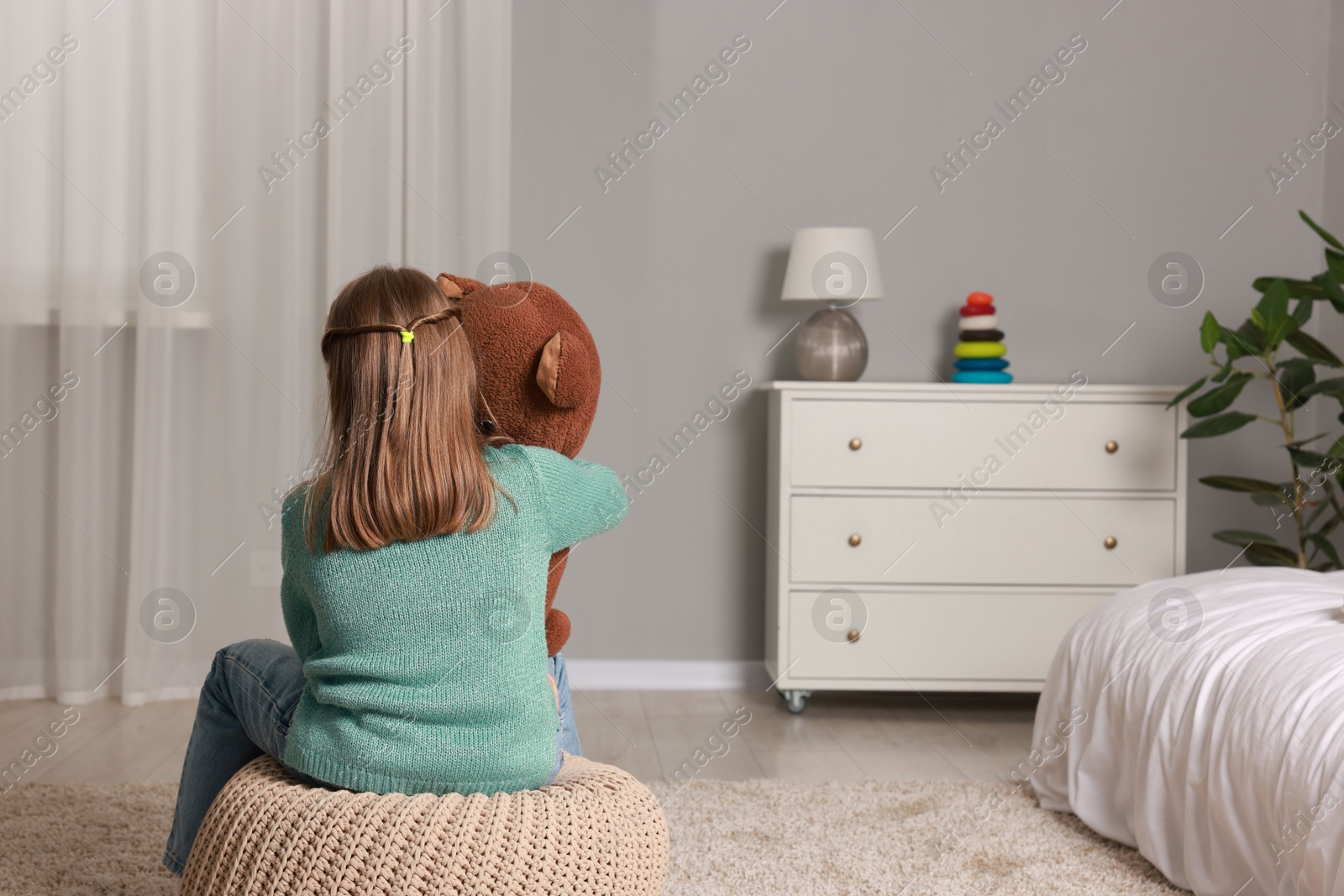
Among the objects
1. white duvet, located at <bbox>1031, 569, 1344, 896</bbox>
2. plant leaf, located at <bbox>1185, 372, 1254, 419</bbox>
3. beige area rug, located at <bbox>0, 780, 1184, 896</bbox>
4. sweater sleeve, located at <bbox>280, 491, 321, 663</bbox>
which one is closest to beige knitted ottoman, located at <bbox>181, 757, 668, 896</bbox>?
sweater sleeve, located at <bbox>280, 491, 321, 663</bbox>

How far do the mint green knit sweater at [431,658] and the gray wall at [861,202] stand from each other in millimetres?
2039

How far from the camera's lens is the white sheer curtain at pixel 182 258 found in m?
2.72

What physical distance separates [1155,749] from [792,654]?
1.17m

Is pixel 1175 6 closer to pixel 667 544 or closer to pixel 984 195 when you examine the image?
pixel 984 195

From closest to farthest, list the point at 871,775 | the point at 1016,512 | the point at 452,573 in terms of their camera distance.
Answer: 1. the point at 452,573
2. the point at 871,775
3. the point at 1016,512

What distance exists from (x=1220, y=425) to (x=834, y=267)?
1.04 m

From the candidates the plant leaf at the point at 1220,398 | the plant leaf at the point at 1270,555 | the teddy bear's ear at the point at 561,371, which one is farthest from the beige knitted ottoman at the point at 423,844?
the plant leaf at the point at 1270,555

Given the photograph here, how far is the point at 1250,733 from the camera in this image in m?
1.48

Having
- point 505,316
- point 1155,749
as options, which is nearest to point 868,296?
point 1155,749

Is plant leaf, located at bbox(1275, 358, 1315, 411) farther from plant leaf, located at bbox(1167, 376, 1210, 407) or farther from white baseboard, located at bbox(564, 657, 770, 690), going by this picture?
white baseboard, located at bbox(564, 657, 770, 690)

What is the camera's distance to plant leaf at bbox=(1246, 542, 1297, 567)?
2.73m

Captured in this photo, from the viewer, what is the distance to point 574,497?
3.56 feet

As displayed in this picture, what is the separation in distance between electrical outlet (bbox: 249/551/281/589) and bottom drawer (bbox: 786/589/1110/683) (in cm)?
136

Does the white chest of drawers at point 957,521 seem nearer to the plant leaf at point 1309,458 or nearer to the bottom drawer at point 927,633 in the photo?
the bottom drawer at point 927,633
